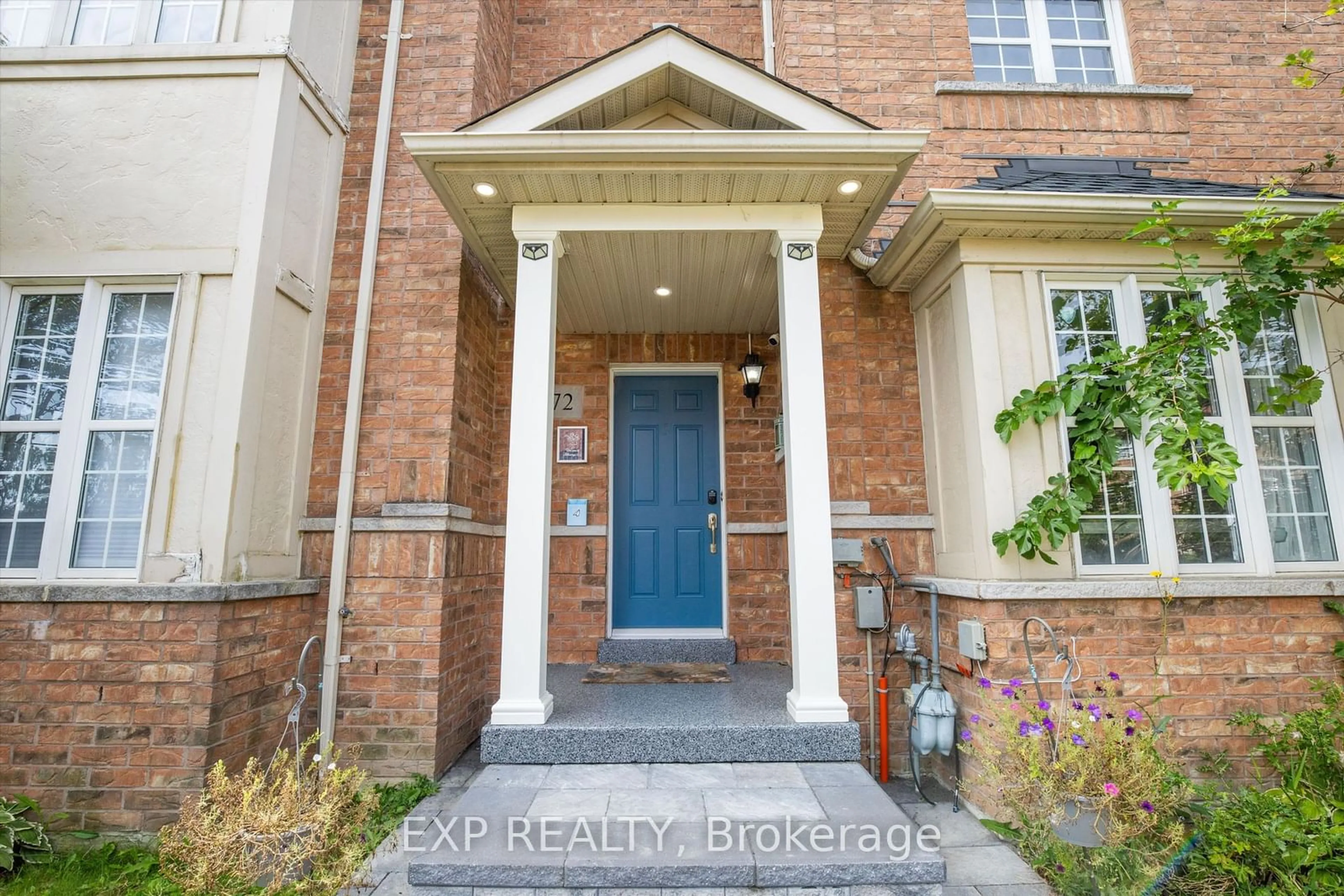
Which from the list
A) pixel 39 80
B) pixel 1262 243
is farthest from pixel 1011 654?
pixel 39 80

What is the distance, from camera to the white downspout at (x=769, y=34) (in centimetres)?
477

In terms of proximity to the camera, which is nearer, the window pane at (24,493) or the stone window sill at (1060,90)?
the window pane at (24,493)

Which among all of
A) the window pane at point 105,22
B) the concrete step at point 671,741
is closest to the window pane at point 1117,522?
the concrete step at point 671,741

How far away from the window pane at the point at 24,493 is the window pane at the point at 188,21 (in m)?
2.41

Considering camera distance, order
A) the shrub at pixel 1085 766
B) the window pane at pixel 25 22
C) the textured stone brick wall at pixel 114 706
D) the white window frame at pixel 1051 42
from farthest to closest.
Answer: the white window frame at pixel 1051 42 < the window pane at pixel 25 22 < the textured stone brick wall at pixel 114 706 < the shrub at pixel 1085 766

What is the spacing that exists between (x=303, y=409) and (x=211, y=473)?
72 centimetres

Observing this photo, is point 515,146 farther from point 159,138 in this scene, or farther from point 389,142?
point 159,138

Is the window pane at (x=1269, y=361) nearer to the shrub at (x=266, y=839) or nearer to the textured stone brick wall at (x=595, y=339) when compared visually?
the textured stone brick wall at (x=595, y=339)

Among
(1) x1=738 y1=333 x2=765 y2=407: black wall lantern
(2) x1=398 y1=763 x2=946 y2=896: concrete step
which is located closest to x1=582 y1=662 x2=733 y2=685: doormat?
(2) x1=398 y1=763 x2=946 y2=896: concrete step

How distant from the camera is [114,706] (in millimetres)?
2930

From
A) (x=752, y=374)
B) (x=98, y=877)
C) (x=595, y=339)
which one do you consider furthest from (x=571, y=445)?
(x=98, y=877)

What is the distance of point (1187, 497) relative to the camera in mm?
3438

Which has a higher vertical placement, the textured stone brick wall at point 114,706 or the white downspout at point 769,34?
the white downspout at point 769,34

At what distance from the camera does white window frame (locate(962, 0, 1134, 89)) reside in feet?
15.2
